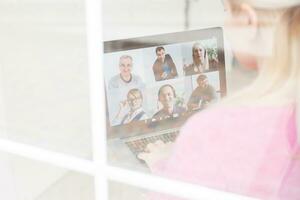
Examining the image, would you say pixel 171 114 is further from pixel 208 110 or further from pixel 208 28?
pixel 208 28

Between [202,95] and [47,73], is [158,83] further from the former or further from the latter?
[47,73]

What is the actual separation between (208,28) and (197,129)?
0.21 m

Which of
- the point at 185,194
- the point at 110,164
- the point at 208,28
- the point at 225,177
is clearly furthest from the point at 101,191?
the point at 208,28

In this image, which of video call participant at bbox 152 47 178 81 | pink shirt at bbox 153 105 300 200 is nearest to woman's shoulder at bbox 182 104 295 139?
pink shirt at bbox 153 105 300 200

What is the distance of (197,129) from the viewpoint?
88 cm

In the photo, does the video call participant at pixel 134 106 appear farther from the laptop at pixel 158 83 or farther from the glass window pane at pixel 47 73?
the glass window pane at pixel 47 73

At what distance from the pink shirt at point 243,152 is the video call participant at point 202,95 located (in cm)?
2

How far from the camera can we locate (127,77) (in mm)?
924

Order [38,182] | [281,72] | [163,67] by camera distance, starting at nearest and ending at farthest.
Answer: [281,72]
[163,67]
[38,182]

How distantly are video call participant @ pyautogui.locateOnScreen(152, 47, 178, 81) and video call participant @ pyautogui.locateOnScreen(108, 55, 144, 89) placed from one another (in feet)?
0.14

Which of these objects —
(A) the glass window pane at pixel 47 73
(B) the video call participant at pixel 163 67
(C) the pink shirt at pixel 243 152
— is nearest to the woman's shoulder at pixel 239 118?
(C) the pink shirt at pixel 243 152

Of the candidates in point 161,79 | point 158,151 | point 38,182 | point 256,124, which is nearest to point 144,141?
point 158,151

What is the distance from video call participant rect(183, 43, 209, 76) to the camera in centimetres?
86

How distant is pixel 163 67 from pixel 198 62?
7 cm
